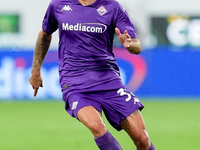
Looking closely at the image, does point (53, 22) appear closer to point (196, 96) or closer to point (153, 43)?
point (196, 96)

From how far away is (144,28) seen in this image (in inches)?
1051

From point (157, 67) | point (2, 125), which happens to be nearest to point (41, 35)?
point (2, 125)

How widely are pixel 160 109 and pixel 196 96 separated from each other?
2790mm

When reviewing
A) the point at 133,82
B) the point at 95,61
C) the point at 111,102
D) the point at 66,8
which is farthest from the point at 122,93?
the point at 133,82

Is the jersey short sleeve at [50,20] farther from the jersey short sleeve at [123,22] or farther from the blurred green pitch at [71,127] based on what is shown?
the blurred green pitch at [71,127]

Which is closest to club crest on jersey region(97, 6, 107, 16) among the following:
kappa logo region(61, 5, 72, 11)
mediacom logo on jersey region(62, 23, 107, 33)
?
mediacom logo on jersey region(62, 23, 107, 33)

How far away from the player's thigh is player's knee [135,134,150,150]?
1.76 feet

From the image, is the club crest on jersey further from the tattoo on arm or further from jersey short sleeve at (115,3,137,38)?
the tattoo on arm

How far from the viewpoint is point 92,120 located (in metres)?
6.04

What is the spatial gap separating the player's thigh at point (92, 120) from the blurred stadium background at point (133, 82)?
3005 mm

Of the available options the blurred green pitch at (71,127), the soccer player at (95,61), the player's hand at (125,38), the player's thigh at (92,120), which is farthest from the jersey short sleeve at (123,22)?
the blurred green pitch at (71,127)

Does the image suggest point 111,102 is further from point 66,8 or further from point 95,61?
point 66,8

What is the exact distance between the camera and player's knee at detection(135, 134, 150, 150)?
21.2 ft

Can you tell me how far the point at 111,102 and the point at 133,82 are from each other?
429 inches
